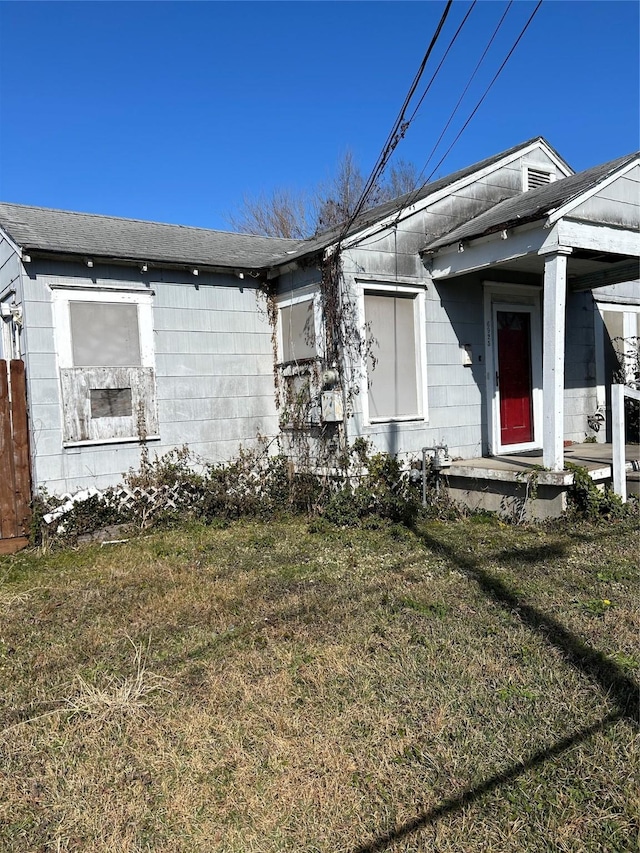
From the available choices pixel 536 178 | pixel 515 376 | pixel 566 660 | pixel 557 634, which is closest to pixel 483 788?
pixel 566 660

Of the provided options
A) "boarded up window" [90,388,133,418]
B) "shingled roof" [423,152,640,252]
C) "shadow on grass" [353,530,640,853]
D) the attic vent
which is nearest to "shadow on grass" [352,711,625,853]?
"shadow on grass" [353,530,640,853]

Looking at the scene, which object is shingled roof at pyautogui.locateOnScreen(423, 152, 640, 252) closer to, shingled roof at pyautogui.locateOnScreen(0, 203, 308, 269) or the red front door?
the red front door

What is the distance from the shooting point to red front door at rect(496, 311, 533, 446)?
8.80 metres

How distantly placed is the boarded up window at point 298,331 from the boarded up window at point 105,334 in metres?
2.01

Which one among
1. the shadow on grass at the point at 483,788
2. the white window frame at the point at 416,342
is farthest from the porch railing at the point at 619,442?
the shadow on grass at the point at 483,788

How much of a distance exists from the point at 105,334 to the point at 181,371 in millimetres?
1009

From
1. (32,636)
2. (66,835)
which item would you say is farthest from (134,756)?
(32,636)

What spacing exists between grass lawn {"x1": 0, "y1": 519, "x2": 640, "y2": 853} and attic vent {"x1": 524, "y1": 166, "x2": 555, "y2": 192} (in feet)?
20.3

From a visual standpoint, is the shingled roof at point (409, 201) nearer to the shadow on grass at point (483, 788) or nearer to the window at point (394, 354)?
the window at point (394, 354)

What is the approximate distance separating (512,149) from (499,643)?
25.1 ft

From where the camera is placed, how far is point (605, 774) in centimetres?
248

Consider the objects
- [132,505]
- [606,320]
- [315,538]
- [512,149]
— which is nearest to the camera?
[315,538]

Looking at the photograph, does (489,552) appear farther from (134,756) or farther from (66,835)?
(66,835)

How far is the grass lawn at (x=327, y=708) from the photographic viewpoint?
2.32m
